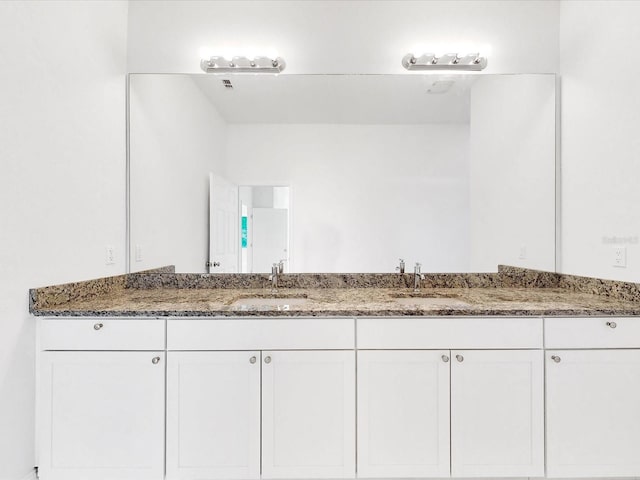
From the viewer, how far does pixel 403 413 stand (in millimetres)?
1537

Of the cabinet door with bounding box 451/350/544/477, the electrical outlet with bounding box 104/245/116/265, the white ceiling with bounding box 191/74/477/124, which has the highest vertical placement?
the white ceiling with bounding box 191/74/477/124

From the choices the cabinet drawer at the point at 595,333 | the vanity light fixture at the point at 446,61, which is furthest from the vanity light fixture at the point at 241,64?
the cabinet drawer at the point at 595,333

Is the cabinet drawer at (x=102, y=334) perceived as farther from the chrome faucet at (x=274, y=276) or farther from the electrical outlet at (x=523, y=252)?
the electrical outlet at (x=523, y=252)

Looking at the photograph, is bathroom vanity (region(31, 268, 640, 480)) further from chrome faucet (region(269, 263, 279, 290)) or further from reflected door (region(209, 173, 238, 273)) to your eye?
reflected door (region(209, 173, 238, 273))

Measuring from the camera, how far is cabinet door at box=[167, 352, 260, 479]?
4.98ft

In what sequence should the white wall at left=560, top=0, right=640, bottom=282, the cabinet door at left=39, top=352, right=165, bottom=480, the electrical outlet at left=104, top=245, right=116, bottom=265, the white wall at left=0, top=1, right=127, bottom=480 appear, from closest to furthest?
1. the white wall at left=0, top=1, right=127, bottom=480
2. the cabinet door at left=39, top=352, right=165, bottom=480
3. the white wall at left=560, top=0, right=640, bottom=282
4. the electrical outlet at left=104, top=245, right=116, bottom=265

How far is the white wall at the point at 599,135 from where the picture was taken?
1668 millimetres

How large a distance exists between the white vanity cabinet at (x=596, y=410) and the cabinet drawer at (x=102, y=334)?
65.8 inches

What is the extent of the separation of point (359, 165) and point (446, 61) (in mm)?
772

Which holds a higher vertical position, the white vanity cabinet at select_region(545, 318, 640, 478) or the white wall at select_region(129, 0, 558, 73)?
the white wall at select_region(129, 0, 558, 73)

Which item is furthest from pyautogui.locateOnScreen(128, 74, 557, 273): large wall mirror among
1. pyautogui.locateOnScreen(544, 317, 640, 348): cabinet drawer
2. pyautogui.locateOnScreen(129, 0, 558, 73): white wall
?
pyautogui.locateOnScreen(544, 317, 640, 348): cabinet drawer

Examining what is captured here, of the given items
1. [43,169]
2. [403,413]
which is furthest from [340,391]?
[43,169]

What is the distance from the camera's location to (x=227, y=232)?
218 centimetres

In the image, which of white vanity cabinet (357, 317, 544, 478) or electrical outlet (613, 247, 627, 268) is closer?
white vanity cabinet (357, 317, 544, 478)
